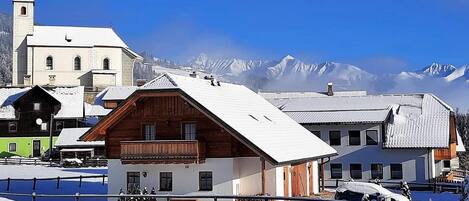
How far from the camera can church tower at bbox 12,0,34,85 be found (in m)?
121

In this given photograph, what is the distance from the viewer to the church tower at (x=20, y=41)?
396 feet

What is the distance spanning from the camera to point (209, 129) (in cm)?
3341

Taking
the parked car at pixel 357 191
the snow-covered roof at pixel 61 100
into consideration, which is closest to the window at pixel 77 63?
the snow-covered roof at pixel 61 100

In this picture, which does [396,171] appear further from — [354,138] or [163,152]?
[163,152]

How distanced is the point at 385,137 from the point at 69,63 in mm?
77344

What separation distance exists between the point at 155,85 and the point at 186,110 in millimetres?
1963

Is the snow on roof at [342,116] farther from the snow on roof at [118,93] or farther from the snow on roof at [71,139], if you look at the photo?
the snow on roof at [118,93]

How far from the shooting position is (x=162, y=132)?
112 feet

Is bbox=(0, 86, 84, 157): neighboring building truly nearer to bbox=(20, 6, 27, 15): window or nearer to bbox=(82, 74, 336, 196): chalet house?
bbox=(20, 6, 27, 15): window

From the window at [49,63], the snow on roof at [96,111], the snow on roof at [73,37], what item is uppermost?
the snow on roof at [73,37]

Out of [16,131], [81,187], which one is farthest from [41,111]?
[81,187]

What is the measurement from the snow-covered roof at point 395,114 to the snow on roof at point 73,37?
65094 mm

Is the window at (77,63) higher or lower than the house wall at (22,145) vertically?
higher

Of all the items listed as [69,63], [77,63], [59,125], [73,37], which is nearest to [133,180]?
[59,125]
